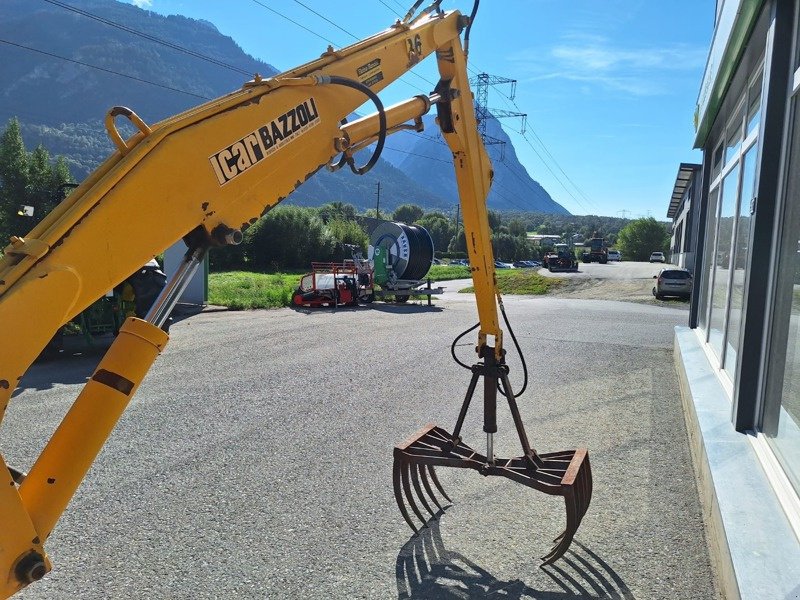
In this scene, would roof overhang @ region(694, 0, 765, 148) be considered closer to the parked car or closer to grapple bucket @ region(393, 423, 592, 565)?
grapple bucket @ region(393, 423, 592, 565)

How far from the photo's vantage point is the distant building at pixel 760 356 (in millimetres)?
3047

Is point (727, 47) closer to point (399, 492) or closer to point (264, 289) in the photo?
point (399, 492)

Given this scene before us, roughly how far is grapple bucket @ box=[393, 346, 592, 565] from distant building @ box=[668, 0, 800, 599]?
794 millimetres

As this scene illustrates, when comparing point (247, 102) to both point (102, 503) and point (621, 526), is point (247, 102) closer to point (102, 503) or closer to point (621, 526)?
point (102, 503)

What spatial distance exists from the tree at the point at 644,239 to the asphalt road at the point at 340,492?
8978 cm

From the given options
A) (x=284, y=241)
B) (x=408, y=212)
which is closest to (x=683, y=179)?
(x=284, y=241)

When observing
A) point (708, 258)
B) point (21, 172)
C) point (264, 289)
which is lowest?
point (264, 289)

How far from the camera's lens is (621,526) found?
4000 millimetres

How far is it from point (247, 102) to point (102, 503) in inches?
125

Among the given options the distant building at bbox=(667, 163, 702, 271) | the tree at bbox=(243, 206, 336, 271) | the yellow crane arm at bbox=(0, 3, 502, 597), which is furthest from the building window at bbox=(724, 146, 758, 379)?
the tree at bbox=(243, 206, 336, 271)

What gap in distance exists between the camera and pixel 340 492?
4.43 metres

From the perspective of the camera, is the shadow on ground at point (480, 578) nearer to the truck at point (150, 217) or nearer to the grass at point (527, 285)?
the truck at point (150, 217)

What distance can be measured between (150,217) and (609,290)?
29960 mm

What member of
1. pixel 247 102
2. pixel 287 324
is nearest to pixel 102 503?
pixel 247 102
